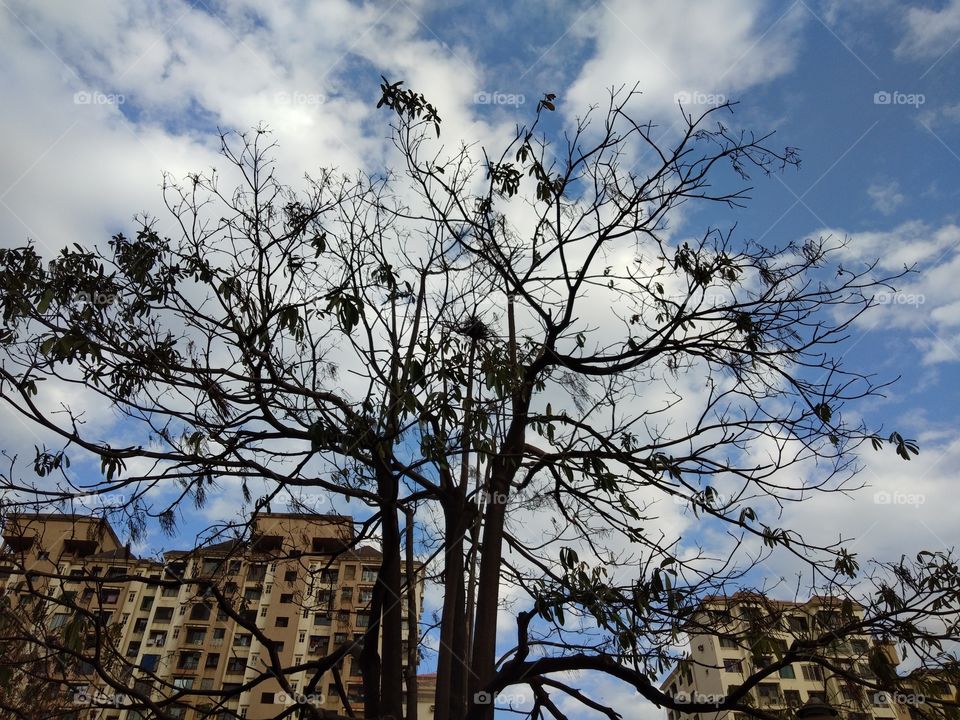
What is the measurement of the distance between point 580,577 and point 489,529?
2.33ft

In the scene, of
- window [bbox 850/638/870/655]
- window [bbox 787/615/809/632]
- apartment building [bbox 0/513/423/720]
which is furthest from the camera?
window [bbox 787/615/809/632]

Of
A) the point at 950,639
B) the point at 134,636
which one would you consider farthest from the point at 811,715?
the point at 134,636

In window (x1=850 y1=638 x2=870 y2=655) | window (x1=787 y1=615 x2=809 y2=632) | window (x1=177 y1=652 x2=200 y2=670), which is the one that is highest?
window (x1=177 y1=652 x2=200 y2=670)

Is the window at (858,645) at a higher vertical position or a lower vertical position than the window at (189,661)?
lower

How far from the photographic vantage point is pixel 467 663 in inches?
149

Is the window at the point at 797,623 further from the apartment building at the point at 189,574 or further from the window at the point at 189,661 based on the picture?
the window at the point at 189,661

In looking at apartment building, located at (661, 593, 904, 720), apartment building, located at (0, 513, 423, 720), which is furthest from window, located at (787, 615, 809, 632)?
apartment building, located at (0, 513, 423, 720)

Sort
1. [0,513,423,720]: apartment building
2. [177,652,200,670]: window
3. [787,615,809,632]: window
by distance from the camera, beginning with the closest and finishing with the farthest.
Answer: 1. [0,513,423,720]: apartment building
2. [787,615,809,632]: window
3. [177,652,200,670]: window

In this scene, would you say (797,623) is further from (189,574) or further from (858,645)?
(189,574)

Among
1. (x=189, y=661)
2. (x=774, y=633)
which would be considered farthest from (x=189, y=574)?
(x=189, y=661)

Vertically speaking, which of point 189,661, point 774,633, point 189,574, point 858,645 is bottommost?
point 858,645

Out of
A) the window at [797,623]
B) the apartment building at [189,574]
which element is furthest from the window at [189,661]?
the window at [797,623]

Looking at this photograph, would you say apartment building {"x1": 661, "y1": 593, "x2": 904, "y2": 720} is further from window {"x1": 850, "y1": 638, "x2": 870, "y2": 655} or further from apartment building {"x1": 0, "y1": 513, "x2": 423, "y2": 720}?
apartment building {"x1": 0, "y1": 513, "x2": 423, "y2": 720}

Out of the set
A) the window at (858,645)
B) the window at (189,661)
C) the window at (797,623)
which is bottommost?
the window at (858,645)
